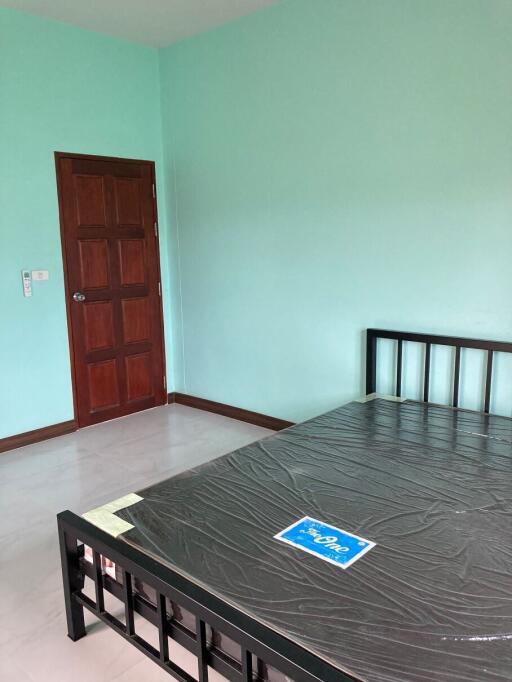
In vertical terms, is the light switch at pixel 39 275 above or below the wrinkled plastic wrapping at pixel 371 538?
above

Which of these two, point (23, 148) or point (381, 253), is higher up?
point (23, 148)

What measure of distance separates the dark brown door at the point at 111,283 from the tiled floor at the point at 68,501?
0.28 m

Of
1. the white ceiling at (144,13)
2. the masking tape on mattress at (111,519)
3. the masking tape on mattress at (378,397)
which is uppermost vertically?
the white ceiling at (144,13)

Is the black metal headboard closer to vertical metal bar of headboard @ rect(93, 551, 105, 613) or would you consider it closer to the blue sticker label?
the blue sticker label

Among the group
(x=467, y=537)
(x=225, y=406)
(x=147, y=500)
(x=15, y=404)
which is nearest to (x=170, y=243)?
(x=225, y=406)

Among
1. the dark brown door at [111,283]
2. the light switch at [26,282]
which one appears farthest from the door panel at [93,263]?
Answer: the light switch at [26,282]

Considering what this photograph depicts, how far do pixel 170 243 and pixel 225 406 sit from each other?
1488 millimetres

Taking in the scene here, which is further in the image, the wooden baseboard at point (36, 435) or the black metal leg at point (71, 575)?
the wooden baseboard at point (36, 435)

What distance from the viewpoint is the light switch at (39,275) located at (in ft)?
12.8

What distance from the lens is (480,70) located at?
283cm

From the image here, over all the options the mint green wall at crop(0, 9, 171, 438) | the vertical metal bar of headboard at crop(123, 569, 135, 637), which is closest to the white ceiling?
the mint green wall at crop(0, 9, 171, 438)

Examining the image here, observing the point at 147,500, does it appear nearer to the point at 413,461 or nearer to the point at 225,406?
the point at 413,461

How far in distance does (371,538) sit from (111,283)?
3.19 meters

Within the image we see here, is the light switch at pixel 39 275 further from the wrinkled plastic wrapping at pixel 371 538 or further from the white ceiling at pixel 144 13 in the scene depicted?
the wrinkled plastic wrapping at pixel 371 538
